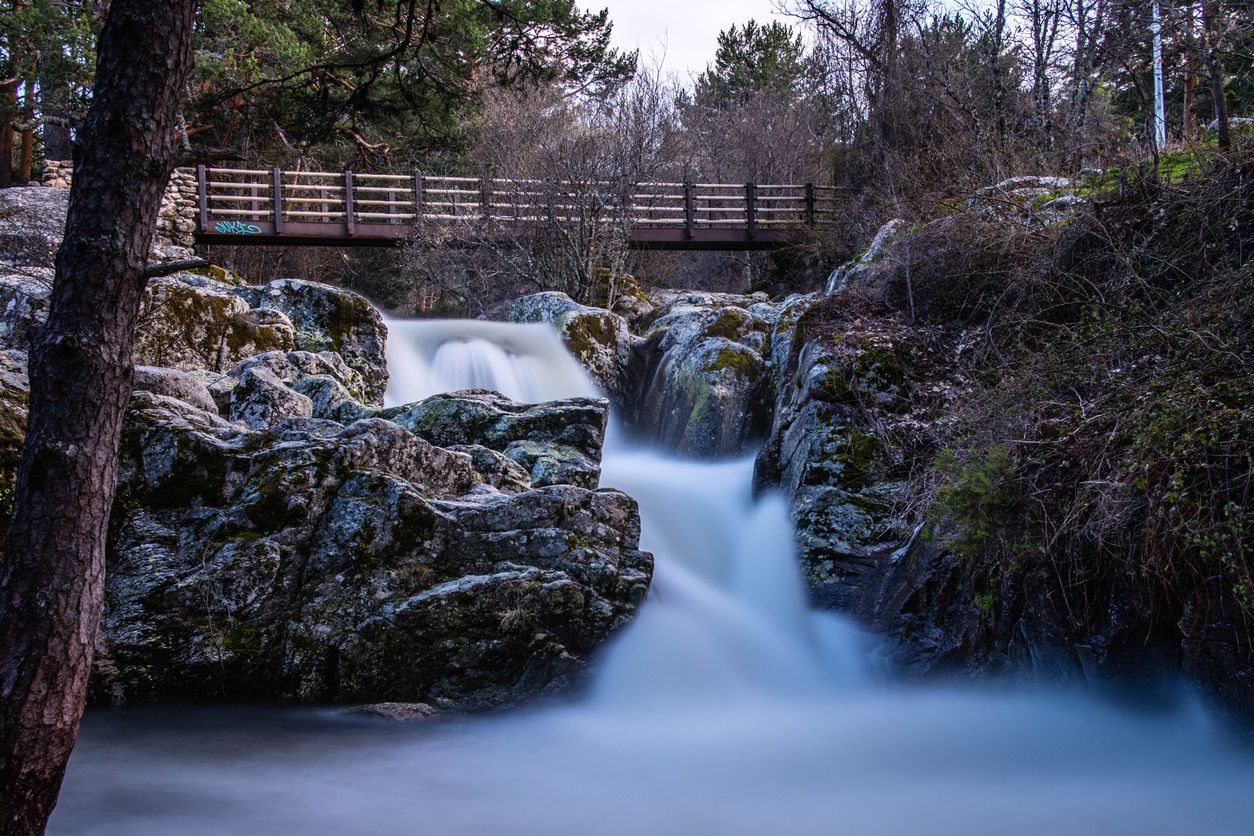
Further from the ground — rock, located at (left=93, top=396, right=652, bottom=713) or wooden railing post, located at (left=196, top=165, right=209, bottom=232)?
wooden railing post, located at (left=196, top=165, right=209, bottom=232)

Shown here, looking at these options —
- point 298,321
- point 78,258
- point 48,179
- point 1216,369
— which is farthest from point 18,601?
point 48,179

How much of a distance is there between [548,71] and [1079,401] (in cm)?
377

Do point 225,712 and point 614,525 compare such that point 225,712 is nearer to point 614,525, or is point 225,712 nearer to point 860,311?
point 614,525

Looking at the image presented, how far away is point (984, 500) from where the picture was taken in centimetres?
516

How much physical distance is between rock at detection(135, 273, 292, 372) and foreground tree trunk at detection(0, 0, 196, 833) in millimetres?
7697

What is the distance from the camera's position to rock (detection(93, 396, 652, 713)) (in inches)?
215

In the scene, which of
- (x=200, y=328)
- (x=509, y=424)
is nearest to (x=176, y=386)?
(x=509, y=424)

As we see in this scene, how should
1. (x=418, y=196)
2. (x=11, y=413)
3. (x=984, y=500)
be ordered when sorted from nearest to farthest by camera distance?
(x=984, y=500) → (x=11, y=413) → (x=418, y=196)

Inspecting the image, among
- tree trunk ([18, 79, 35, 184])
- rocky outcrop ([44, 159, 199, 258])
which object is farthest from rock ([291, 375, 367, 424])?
tree trunk ([18, 79, 35, 184])

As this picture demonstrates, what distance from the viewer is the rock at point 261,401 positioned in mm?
8148

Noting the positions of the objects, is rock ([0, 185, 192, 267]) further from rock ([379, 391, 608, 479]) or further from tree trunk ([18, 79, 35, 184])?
rock ([379, 391, 608, 479])

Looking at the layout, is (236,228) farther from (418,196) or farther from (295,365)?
(295,365)

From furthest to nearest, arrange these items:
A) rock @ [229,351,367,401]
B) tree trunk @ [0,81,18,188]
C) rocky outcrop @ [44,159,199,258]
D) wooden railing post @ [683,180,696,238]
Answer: wooden railing post @ [683,180,696,238] < tree trunk @ [0,81,18,188] < rocky outcrop @ [44,159,199,258] < rock @ [229,351,367,401]

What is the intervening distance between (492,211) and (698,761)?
16.1 metres
